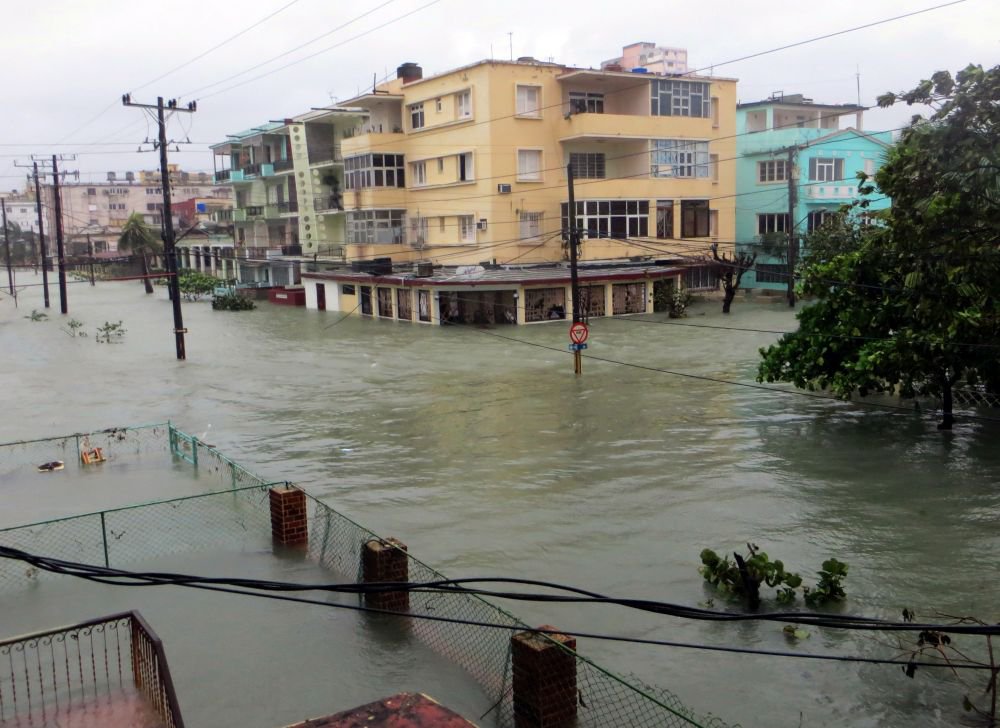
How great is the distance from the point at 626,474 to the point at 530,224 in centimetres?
2634

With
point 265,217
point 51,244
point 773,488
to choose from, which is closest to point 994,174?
point 773,488

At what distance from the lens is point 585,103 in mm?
42719

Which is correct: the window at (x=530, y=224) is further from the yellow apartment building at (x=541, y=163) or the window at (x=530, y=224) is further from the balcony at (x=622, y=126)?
the balcony at (x=622, y=126)

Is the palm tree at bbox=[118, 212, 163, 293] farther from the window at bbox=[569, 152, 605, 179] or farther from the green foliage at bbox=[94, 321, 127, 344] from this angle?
the window at bbox=[569, 152, 605, 179]

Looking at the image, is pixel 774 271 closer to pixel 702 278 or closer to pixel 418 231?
pixel 702 278

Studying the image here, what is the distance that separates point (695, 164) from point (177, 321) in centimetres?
2522

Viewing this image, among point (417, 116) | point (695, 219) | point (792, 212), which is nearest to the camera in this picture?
point (792, 212)

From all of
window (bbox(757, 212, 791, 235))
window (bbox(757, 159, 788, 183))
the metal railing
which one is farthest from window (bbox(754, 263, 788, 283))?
the metal railing

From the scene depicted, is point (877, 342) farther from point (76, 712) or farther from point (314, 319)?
point (314, 319)

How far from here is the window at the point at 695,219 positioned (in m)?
44.2

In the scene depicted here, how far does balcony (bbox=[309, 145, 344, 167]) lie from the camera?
5222 cm

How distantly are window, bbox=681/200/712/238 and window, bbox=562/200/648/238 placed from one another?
2619 mm

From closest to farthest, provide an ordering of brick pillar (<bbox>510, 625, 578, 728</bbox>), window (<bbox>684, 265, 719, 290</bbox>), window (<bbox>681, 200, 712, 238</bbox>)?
1. brick pillar (<bbox>510, 625, 578, 728</bbox>)
2. window (<bbox>681, 200, 712, 238</bbox>)
3. window (<bbox>684, 265, 719, 290</bbox>)

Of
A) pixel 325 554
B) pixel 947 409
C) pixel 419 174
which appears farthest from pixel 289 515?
pixel 419 174
